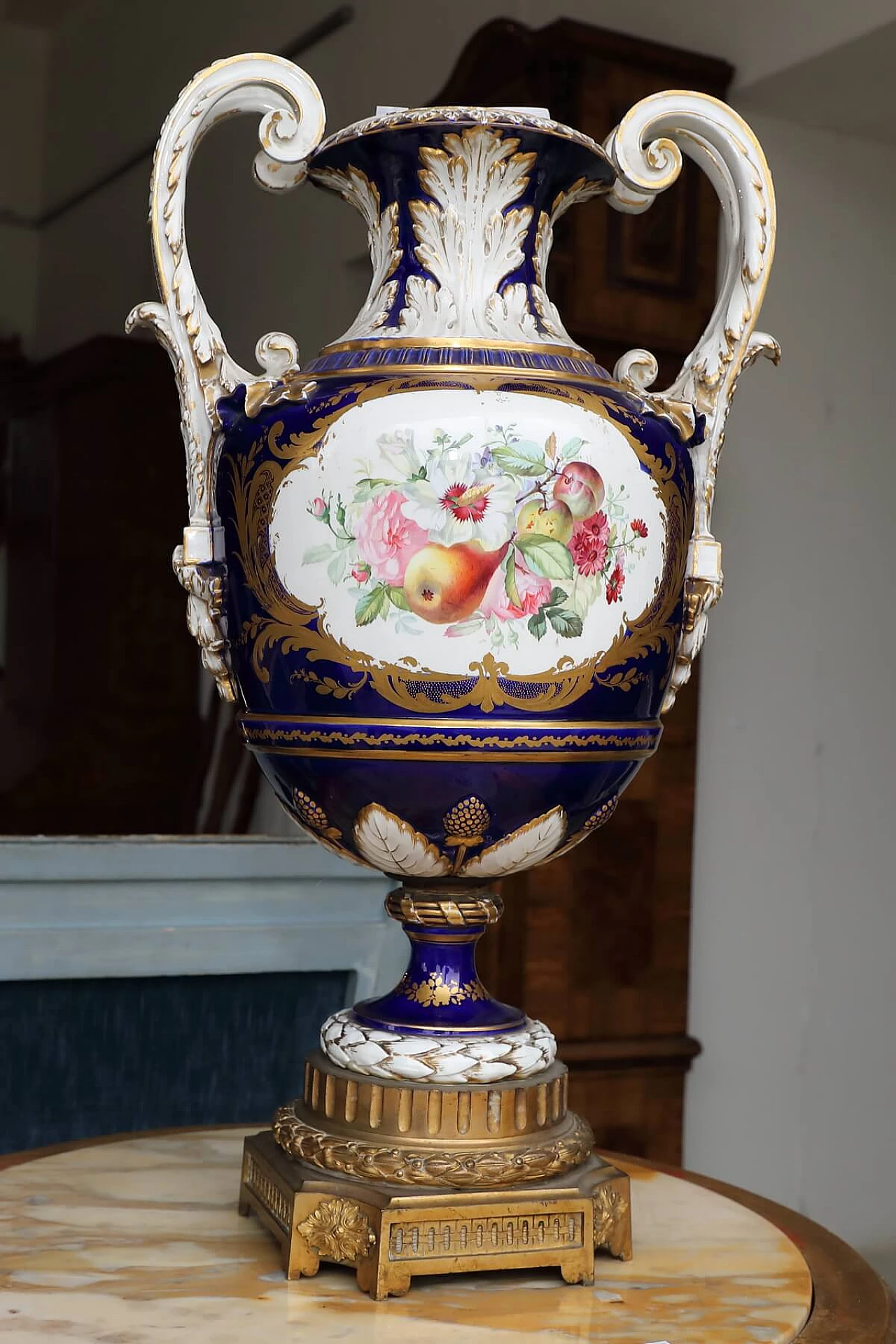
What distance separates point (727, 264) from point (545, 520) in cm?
27

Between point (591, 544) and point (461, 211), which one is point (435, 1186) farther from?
point (461, 211)

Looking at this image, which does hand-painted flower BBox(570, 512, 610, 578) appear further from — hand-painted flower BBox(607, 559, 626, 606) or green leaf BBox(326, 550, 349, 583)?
green leaf BBox(326, 550, 349, 583)

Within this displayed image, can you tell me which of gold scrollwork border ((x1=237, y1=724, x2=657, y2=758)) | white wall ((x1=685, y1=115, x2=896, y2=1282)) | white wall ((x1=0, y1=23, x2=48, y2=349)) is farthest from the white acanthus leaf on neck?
white wall ((x1=0, y1=23, x2=48, y2=349))

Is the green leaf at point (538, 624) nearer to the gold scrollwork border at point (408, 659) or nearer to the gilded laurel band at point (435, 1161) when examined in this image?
the gold scrollwork border at point (408, 659)

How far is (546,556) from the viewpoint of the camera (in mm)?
937

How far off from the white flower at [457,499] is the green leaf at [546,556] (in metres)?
0.02

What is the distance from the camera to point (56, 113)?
137 inches

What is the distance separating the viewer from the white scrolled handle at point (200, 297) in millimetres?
1008

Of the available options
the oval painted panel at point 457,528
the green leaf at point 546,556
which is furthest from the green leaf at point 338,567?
the green leaf at point 546,556

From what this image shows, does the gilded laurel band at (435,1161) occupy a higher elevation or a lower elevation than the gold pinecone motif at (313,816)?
lower

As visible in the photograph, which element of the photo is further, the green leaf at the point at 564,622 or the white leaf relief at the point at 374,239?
the white leaf relief at the point at 374,239

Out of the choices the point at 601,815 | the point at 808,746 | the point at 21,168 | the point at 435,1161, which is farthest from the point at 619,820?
the point at 21,168

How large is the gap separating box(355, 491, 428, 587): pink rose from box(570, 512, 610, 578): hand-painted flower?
96mm

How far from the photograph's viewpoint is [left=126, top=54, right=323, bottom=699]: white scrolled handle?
101cm
